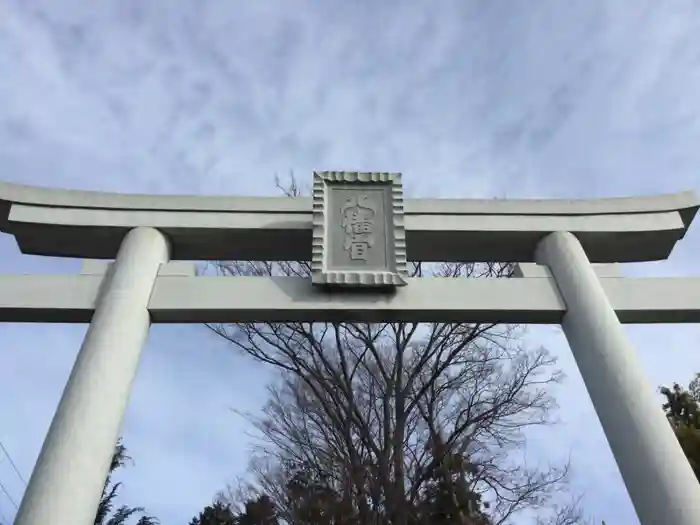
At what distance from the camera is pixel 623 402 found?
376 centimetres

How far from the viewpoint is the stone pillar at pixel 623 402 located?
3.40m

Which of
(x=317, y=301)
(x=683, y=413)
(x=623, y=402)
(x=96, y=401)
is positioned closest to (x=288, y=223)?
(x=317, y=301)

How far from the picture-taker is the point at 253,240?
4.75 meters

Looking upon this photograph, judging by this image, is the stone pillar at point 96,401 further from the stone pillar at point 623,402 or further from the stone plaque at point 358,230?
the stone pillar at point 623,402

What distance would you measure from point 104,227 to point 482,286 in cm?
290

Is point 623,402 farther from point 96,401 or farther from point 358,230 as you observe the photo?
point 96,401

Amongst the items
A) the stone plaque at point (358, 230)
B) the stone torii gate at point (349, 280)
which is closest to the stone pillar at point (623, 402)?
the stone torii gate at point (349, 280)

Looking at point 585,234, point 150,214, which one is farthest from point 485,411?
point 150,214

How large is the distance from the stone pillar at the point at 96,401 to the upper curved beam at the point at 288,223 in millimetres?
355

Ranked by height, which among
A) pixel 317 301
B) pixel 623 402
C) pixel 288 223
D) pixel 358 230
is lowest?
pixel 623 402

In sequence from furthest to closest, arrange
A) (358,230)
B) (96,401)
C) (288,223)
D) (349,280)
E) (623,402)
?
(288,223)
(358,230)
(349,280)
(623,402)
(96,401)

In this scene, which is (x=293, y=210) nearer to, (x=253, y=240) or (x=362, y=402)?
(x=253, y=240)

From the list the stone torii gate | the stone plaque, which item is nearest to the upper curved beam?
the stone torii gate

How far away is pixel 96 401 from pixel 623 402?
3.25 meters
